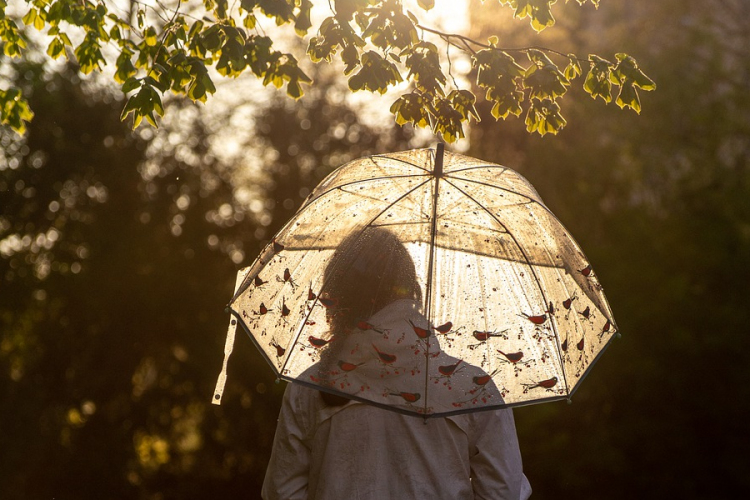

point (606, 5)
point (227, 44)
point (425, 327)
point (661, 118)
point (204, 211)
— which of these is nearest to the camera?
point (425, 327)

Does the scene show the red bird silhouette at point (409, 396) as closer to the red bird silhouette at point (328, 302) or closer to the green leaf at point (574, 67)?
the red bird silhouette at point (328, 302)

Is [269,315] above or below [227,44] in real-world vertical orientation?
below

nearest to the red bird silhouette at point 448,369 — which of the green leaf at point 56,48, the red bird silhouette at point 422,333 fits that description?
the red bird silhouette at point 422,333

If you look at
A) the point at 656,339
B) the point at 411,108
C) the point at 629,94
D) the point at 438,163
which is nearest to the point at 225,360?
the point at 438,163

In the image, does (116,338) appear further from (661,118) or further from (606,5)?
(606,5)

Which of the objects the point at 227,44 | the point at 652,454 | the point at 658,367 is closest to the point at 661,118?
the point at 658,367

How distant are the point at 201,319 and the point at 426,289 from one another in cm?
699

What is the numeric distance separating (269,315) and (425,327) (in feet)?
1.87

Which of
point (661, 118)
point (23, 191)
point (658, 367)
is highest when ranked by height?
point (661, 118)

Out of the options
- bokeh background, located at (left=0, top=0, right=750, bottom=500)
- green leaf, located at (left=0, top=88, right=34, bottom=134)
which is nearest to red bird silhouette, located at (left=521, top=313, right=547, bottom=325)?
green leaf, located at (left=0, top=88, right=34, bottom=134)

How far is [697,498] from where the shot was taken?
9398 millimetres

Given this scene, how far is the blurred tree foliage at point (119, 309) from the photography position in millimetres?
9125

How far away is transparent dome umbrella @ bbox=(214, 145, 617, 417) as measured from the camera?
284cm

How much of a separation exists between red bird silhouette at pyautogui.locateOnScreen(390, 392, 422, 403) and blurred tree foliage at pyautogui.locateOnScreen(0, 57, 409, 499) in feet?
22.0
